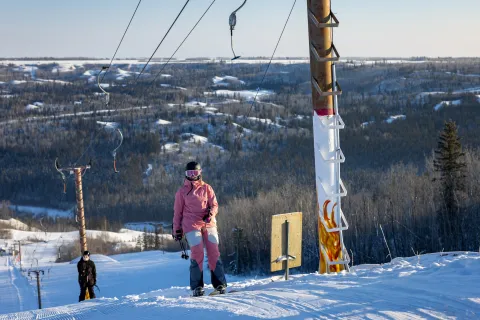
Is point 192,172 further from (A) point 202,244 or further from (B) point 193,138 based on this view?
(B) point 193,138

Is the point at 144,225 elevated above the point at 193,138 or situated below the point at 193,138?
below

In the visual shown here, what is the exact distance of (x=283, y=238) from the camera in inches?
368

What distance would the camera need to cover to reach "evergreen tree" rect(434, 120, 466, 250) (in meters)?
30.2

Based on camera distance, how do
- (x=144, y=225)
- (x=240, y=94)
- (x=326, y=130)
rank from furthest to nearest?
(x=240, y=94) < (x=144, y=225) < (x=326, y=130)

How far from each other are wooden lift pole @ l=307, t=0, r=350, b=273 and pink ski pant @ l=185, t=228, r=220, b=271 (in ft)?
5.32

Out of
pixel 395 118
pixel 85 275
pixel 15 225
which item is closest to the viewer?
pixel 85 275

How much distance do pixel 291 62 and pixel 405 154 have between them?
86.4 meters

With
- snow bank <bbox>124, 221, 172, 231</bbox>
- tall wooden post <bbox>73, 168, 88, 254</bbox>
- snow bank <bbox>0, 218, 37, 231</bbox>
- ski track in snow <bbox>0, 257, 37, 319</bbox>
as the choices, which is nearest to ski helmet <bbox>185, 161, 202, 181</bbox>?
ski track in snow <bbox>0, 257, 37, 319</bbox>

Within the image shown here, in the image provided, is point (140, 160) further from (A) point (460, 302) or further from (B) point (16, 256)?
(A) point (460, 302)

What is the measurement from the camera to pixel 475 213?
1235 inches

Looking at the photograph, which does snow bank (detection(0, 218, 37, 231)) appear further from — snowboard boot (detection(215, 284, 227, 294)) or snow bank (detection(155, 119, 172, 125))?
snowboard boot (detection(215, 284, 227, 294))

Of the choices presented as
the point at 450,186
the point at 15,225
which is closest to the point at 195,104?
the point at 15,225

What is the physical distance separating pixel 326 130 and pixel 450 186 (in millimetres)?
25316

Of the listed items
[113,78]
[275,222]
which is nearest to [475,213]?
[275,222]
